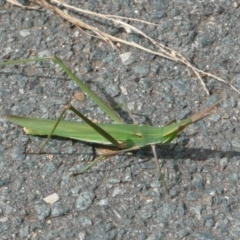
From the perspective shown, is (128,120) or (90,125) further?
(128,120)

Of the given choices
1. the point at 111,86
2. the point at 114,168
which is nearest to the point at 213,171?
the point at 114,168

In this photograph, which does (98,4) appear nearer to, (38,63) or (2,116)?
(38,63)

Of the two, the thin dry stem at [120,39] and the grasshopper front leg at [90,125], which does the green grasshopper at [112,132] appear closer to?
the grasshopper front leg at [90,125]

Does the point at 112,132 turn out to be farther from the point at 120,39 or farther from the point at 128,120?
the point at 120,39

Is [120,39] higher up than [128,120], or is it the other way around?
[120,39]

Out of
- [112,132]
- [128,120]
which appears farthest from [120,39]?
[112,132]

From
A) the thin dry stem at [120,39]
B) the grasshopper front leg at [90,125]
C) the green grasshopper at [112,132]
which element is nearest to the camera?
the grasshopper front leg at [90,125]

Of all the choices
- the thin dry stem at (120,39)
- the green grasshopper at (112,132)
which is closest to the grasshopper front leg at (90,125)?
the green grasshopper at (112,132)

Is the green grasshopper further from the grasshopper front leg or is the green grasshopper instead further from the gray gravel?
the gray gravel
